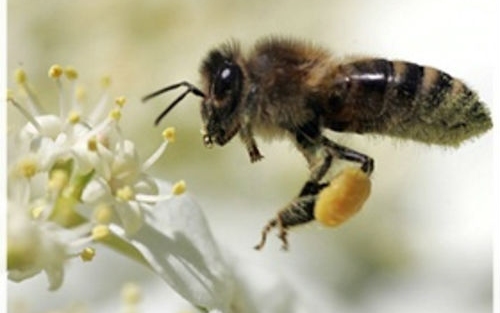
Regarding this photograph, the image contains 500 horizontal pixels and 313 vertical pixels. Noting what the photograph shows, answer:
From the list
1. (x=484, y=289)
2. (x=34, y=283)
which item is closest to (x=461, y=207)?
(x=484, y=289)

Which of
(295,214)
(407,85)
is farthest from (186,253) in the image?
(407,85)

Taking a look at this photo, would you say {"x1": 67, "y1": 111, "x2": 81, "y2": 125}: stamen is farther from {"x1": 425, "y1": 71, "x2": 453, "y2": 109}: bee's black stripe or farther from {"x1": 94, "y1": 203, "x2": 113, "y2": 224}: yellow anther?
{"x1": 425, "y1": 71, "x2": 453, "y2": 109}: bee's black stripe

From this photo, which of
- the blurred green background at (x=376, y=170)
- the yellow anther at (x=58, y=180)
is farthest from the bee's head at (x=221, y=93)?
the blurred green background at (x=376, y=170)

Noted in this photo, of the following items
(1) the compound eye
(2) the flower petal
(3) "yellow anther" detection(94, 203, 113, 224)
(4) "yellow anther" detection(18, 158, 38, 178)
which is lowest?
(2) the flower petal

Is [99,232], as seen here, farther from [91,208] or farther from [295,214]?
[295,214]

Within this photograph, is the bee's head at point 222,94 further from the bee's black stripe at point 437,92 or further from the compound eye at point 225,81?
the bee's black stripe at point 437,92

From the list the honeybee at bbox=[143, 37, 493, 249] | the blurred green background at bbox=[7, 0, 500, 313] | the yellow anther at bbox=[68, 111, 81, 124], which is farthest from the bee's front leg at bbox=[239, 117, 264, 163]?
the blurred green background at bbox=[7, 0, 500, 313]

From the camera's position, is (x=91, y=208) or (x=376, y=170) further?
(x=376, y=170)

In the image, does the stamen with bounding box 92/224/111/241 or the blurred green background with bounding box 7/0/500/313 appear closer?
the stamen with bounding box 92/224/111/241

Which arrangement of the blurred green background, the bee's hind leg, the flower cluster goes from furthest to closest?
the blurred green background < the bee's hind leg < the flower cluster
